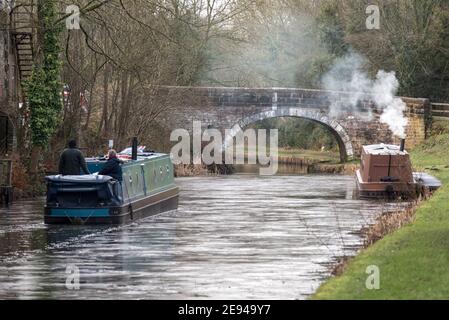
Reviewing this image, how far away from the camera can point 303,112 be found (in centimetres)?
5425

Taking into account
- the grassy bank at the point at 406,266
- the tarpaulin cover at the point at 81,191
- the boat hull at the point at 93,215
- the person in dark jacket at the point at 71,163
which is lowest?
the boat hull at the point at 93,215

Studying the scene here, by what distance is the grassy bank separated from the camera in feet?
45.5

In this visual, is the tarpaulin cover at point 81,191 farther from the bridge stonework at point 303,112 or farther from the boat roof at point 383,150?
the bridge stonework at point 303,112

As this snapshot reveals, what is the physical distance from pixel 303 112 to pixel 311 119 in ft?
2.03

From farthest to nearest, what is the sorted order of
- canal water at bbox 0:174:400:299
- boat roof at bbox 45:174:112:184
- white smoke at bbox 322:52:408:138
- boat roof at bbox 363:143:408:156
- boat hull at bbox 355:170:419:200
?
white smoke at bbox 322:52:408:138
boat roof at bbox 363:143:408:156
boat hull at bbox 355:170:419:200
boat roof at bbox 45:174:112:184
canal water at bbox 0:174:400:299

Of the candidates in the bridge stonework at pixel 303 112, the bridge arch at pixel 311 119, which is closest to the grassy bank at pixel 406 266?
the bridge stonework at pixel 303 112

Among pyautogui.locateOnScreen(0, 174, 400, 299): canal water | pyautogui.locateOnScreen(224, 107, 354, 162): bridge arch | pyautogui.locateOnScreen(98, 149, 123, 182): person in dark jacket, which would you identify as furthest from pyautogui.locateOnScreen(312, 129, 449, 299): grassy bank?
pyautogui.locateOnScreen(224, 107, 354, 162): bridge arch

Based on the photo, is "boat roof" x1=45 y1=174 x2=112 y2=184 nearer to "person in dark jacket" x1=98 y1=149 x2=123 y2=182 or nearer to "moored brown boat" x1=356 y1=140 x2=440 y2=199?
"person in dark jacket" x1=98 y1=149 x2=123 y2=182

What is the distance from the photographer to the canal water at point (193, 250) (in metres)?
15.8

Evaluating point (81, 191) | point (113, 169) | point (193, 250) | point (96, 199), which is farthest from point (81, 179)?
point (193, 250)

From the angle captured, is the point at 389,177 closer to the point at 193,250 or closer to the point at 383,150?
the point at 383,150

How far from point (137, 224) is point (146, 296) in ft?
35.4

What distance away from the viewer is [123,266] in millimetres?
18359
